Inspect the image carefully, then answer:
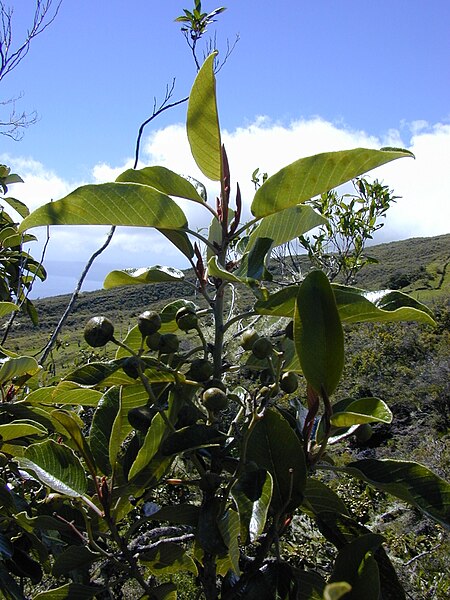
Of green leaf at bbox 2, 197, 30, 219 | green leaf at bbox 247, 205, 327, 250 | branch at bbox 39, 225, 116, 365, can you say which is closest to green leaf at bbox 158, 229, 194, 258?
green leaf at bbox 247, 205, 327, 250

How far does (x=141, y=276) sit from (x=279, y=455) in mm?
464

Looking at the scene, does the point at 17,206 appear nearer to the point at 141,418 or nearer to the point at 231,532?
the point at 141,418

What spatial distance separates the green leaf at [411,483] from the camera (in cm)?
102

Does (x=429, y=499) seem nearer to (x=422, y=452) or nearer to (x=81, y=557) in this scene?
(x=81, y=557)

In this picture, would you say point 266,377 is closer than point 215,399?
No

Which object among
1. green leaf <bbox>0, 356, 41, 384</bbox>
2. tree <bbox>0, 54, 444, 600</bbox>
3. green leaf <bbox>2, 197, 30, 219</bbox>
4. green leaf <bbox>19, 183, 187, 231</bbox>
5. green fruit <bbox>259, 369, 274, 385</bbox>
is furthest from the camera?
green leaf <bbox>2, 197, 30, 219</bbox>

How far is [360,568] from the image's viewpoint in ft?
2.98

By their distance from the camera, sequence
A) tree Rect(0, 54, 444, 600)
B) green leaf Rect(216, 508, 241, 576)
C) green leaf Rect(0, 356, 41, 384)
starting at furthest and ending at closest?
green leaf Rect(0, 356, 41, 384), tree Rect(0, 54, 444, 600), green leaf Rect(216, 508, 241, 576)

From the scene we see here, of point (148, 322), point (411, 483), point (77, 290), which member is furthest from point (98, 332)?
point (77, 290)

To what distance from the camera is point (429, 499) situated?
104 cm

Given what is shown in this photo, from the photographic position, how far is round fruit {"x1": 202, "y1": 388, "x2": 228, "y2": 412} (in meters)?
0.99

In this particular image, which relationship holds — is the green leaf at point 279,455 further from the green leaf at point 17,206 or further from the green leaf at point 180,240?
the green leaf at point 17,206

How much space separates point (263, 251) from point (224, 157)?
0.26 metres

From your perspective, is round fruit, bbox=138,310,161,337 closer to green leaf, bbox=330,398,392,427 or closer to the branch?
green leaf, bbox=330,398,392,427
